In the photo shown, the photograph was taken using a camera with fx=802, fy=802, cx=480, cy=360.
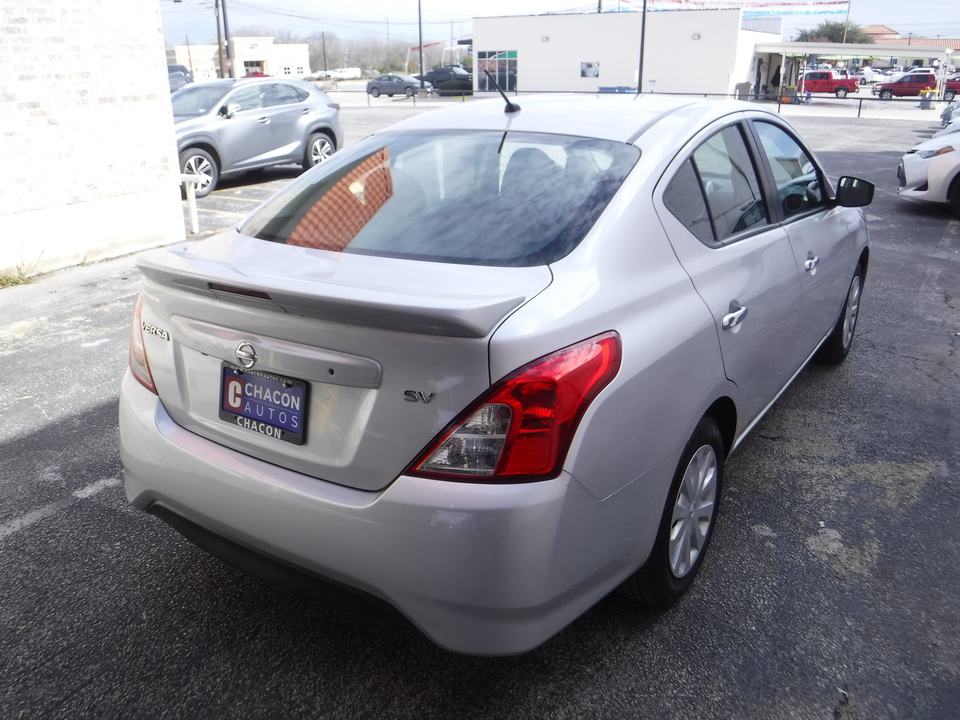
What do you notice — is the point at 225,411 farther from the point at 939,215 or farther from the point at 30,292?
the point at 939,215

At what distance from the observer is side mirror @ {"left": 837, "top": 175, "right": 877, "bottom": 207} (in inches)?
156

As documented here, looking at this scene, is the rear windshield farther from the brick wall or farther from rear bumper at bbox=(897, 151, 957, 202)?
rear bumper at bbox=(897, 151, 957, 202)

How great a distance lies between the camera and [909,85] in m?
48.9

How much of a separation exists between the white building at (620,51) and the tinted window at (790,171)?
4287 centimetres

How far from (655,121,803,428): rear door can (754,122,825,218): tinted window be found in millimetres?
258

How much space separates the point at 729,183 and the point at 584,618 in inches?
65.8

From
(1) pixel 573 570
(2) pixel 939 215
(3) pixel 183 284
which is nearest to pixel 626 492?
(1) pixel 573 570

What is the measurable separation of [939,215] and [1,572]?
1118 centimetres

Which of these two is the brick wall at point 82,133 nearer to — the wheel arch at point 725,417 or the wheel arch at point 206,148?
the wheel arch at point 206,148

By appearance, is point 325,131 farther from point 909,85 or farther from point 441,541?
point 909,85

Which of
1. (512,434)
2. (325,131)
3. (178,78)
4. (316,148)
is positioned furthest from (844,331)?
(178,78)

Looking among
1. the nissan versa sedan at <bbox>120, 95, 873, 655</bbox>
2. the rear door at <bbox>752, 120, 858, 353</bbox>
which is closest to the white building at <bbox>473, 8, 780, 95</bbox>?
the rear door at <bbox>752, 120, 858, 353</bbox>

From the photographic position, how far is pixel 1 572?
2928mm

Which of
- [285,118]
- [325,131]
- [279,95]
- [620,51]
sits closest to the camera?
[285,118]
